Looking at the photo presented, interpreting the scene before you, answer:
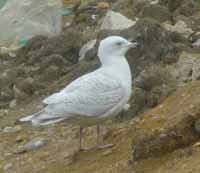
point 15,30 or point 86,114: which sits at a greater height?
point 86,114

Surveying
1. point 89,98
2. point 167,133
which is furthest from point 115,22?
point 167,133

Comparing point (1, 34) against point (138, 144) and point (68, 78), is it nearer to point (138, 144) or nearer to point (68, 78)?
point (68, 78)

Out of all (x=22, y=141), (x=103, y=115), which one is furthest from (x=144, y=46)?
(x=103, y=115)

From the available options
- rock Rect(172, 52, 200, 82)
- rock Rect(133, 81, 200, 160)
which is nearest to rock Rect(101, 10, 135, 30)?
rock Rect(172, 52, 200, 82)

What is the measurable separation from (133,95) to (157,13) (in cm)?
335

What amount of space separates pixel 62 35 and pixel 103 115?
15.5 ft

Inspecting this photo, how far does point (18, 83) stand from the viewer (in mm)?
11180

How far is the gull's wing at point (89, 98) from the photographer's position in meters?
7.59

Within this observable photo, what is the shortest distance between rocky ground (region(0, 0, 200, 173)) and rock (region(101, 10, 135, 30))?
2 centimetres

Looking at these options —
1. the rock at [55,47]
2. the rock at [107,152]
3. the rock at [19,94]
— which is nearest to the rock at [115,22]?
the rock at [55,47]

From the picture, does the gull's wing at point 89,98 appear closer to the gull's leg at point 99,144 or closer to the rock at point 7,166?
the gull's leg at point 99,144

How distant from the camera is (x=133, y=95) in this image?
9039mm

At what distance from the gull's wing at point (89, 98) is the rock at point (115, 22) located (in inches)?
155

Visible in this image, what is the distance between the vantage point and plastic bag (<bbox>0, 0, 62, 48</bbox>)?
1369 centimetres
